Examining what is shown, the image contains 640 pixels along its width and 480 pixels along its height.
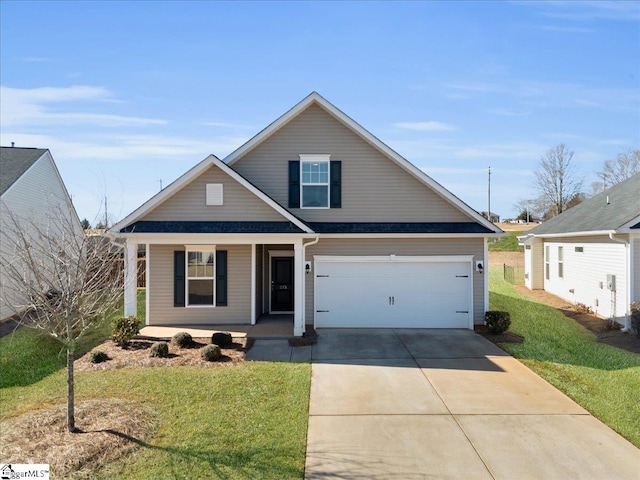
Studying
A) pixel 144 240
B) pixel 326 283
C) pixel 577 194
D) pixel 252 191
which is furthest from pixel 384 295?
pixel 577 194

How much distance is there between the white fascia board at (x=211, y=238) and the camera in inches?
455

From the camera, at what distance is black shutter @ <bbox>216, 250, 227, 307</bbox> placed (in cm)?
1280

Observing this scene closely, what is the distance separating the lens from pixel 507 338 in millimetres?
11938

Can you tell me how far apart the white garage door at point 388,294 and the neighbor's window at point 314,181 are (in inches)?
77.1

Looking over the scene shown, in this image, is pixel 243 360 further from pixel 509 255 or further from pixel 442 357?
pixel 509 255

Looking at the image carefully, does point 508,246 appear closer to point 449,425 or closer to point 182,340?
point 182,340

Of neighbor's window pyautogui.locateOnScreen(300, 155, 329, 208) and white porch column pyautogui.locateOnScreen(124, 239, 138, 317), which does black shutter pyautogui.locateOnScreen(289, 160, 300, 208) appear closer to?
neighbor's window pyautogui.locateOnScreen(300, 155, 329, 208)

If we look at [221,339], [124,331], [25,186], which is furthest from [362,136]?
[25,186]

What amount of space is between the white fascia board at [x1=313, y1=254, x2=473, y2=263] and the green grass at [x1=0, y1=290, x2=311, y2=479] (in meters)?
4.50

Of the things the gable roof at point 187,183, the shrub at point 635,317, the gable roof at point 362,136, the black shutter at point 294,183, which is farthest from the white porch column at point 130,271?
the shrub at point 635,317

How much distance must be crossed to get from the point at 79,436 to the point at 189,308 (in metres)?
6.82

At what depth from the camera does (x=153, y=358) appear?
984 cm

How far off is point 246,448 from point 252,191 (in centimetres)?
772

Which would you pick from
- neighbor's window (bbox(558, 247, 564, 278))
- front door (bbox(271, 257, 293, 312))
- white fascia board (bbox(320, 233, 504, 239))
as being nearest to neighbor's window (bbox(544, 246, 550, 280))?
neighbor's window (bbox(558, 247, 564, 278))
